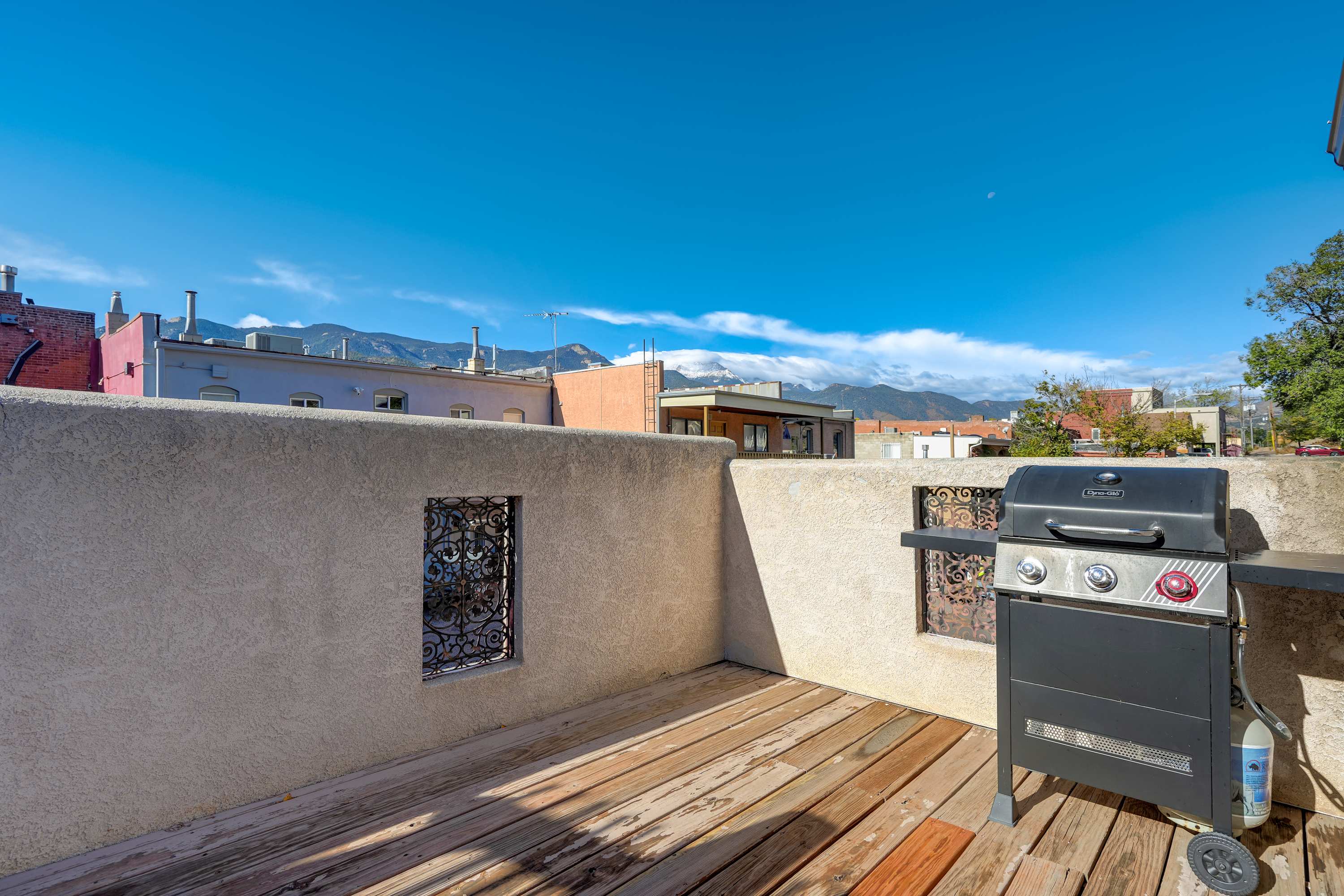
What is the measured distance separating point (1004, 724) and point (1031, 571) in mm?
629

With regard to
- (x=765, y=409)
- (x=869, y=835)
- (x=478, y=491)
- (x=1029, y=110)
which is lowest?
(x=869, y=835)

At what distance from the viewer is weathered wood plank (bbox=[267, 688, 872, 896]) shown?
73.2 inches

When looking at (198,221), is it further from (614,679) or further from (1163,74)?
(1163,74)

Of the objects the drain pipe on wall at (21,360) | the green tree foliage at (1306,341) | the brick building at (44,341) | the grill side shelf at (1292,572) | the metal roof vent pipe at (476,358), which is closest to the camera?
the grill side shelf at (1292,572)

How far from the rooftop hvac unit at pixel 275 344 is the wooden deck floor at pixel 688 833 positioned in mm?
17992

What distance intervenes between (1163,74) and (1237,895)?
24.5 m

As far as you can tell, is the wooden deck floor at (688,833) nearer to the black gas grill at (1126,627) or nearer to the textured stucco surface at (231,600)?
the textured stucco surface at (231,600)

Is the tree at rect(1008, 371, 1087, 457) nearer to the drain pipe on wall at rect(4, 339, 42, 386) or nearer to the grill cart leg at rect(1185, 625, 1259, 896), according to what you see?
the grill cart leg at rect(1185, 625, 1259, 896)

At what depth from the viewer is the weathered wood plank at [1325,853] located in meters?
1.83

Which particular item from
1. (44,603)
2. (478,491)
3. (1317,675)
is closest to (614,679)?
(478,491)

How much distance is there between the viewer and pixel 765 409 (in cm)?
2355

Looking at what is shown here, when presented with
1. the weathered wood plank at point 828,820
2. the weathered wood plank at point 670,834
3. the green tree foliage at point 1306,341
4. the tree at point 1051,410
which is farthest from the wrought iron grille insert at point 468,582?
the green tree foliage at point 1306,341

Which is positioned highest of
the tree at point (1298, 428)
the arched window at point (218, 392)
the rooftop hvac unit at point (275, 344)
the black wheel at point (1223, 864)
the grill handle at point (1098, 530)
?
the rooftop hvac unit at point (275, 344)

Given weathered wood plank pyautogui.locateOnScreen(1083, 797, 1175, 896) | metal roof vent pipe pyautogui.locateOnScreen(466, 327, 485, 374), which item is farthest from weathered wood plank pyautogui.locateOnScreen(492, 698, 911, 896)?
metal roof vent pipe pyautogui.locateOnScreen(466, 327, 485, 374)
